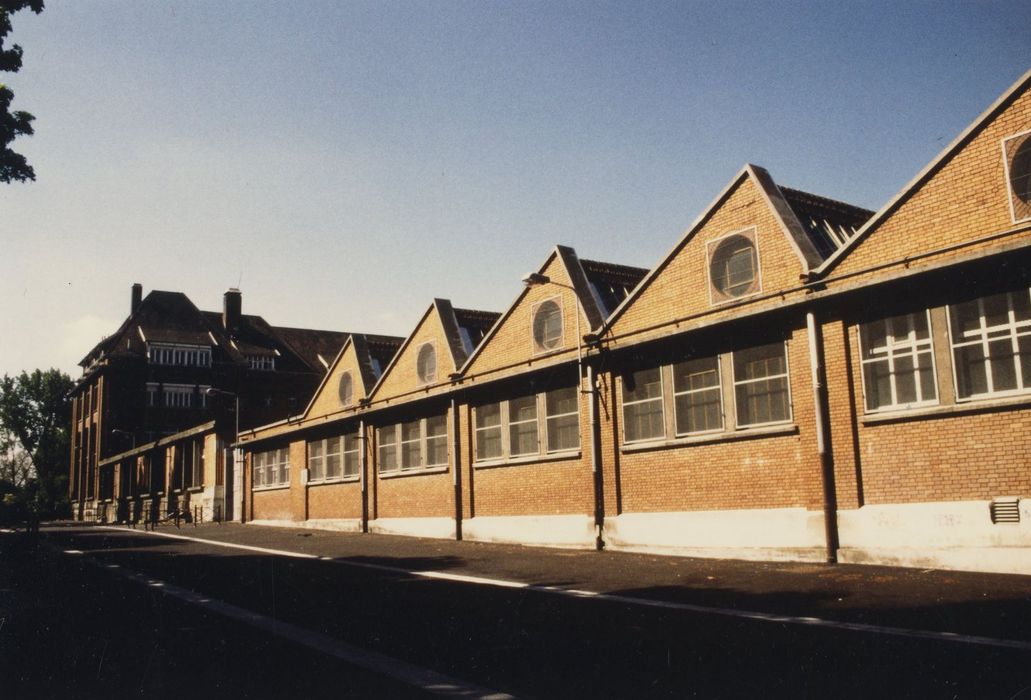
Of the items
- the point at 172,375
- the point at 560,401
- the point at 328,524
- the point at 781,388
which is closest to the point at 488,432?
the point at 560,401

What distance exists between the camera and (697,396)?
55.8ft

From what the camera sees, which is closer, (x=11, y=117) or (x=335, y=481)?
(x=11, y=117)

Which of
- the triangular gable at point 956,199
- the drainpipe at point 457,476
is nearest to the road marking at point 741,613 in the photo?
the triangular gable at point 956,199

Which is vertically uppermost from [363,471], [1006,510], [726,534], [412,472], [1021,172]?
[1021,172]

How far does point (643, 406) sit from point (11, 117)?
13.9 m

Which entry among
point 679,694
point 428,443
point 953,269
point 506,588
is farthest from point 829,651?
point 428,443

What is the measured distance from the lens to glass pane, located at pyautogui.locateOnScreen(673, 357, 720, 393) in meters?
16.7

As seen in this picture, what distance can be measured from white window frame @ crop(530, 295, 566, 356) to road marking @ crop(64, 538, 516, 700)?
1146 cm

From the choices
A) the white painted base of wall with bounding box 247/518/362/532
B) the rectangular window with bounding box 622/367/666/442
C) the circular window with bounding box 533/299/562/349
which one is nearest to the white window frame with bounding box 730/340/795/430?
the rectangular window with bounding box 622/367/666/442

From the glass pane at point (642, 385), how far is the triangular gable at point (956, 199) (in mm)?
5066

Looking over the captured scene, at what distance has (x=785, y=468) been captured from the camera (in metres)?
15.0

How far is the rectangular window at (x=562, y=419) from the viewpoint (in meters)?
20.1

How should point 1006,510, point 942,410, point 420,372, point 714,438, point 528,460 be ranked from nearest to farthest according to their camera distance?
point 1006,510
point 942,410
point 714,438
point 528,460
point 420,372

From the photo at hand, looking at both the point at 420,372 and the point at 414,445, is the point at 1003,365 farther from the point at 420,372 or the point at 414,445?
the point at 414,445
